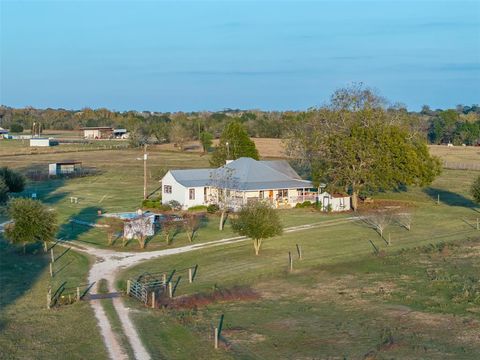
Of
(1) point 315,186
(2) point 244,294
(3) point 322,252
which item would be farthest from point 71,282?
(1) point 315,186

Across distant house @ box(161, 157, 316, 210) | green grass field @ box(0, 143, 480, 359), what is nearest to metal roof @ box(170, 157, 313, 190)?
distant house @ box(161, 157, 316, 210)

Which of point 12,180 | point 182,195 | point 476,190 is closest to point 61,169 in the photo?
point 12,180

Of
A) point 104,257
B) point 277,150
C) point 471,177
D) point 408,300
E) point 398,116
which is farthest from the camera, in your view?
point 277,150

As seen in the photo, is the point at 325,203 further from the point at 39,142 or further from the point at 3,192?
the point at 39,142

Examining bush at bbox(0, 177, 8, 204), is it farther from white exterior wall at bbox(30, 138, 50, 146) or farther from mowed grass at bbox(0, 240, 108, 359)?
white exterior wall at bbox(30, 138, 50, 146)

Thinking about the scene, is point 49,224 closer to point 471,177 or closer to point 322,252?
point 322,252

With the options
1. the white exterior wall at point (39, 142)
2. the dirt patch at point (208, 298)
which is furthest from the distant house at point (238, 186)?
the white exterior wall at point (39, 142)
